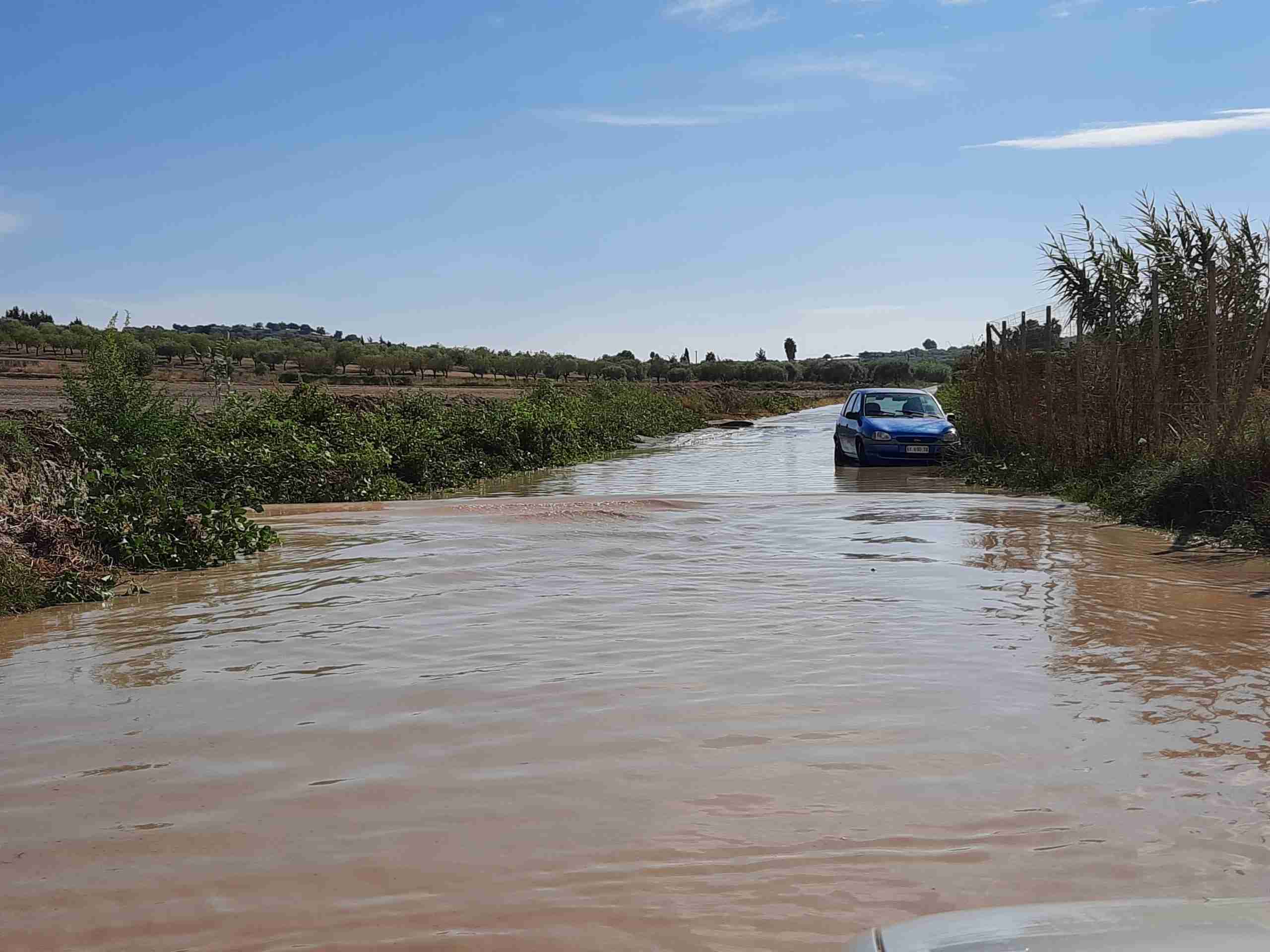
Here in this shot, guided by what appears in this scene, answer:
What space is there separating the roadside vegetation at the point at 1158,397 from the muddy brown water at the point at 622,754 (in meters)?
2.44

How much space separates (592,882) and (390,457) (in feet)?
54.2

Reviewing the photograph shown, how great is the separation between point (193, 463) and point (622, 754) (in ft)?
41.9

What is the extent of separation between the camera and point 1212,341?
1191cm

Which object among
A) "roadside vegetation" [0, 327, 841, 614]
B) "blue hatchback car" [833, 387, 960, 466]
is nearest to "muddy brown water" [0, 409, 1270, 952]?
"roadside vegetation" [0, 327, 841, 614]

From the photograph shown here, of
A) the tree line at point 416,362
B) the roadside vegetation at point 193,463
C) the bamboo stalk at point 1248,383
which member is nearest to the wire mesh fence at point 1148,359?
the bamboo stalk at point 1248,383

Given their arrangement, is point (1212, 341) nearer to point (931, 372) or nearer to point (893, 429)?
point (893, 429)

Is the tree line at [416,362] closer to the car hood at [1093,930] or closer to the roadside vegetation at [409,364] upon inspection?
the roadside vegetation at [409,364]

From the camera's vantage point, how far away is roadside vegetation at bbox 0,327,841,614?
9.48 m

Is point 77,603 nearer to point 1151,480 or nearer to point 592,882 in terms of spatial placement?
point 592,882

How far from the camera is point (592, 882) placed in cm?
347

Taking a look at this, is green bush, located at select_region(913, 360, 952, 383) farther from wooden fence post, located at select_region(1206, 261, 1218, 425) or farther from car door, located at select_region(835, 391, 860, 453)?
wooden fence post, located at select_region(1206, 261, 1218, 425)

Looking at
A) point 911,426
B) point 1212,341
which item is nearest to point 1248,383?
point 1212,341

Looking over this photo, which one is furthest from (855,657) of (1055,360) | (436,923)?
(1055,360)

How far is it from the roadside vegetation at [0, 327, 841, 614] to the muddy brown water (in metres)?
1.18
